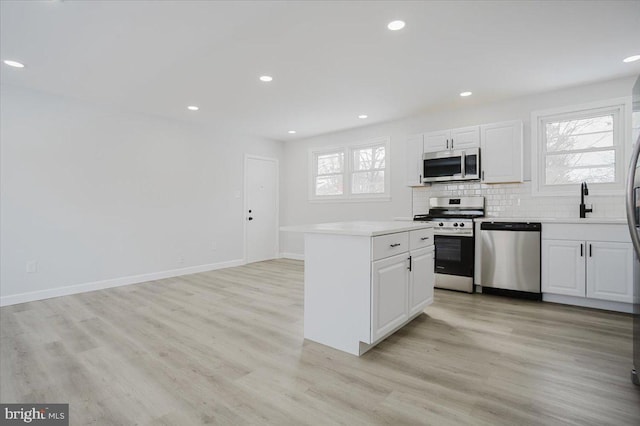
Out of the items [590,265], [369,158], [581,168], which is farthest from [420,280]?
[369,158]

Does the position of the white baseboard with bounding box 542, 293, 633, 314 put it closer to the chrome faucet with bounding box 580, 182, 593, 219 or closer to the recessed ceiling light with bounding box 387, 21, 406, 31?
the chrome faucet with bounding box 580, 182, 593, 219

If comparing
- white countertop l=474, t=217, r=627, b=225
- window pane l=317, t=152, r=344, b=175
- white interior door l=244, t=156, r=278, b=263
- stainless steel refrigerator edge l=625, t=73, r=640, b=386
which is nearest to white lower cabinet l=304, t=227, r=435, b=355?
stainless steel refrigerator edge l=625, t=73, r=640, b=386

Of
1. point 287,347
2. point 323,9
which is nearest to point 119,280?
point 287,347

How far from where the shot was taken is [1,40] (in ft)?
9.14

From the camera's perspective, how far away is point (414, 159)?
4.91m

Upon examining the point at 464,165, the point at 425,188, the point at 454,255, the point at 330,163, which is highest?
the point at 330,163

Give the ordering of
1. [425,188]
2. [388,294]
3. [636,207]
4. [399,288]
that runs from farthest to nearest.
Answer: [425,188] → [399,288] → [388,294] → [636,207]

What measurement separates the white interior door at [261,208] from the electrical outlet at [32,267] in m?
3.15

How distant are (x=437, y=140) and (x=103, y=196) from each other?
4.78m

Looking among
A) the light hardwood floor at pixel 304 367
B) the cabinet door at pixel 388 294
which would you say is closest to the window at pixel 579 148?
the light hardwood floor at pixel 304 367

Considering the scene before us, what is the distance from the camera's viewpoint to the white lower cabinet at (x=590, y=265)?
10.6 ft

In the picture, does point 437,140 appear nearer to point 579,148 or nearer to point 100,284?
point 579,148

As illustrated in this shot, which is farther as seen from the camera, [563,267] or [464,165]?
[464,165]

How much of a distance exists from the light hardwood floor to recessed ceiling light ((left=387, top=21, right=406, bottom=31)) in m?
2.54
